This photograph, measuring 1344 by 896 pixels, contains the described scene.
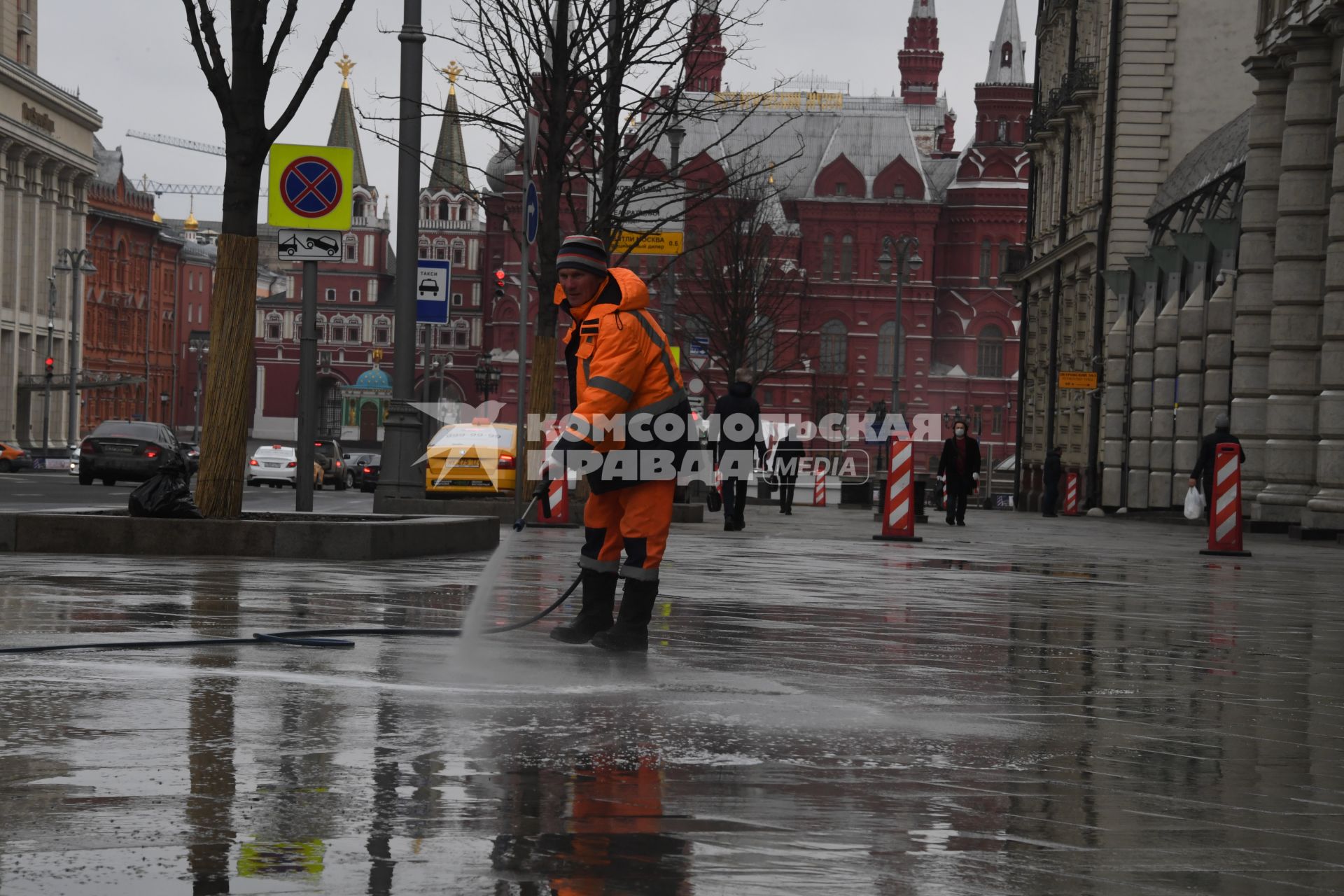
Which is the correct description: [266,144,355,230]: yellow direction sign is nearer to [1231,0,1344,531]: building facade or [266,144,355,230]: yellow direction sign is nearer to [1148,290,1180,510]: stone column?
[1231,0,1344,531]: building facade

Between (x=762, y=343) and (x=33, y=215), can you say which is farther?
(x=33, y=215)

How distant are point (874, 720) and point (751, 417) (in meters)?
18.1

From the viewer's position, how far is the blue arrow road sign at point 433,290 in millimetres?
22891

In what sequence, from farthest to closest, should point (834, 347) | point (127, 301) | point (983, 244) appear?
point (983, 244), point (127, 301), point (834, 347)

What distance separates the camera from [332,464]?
6094 cm

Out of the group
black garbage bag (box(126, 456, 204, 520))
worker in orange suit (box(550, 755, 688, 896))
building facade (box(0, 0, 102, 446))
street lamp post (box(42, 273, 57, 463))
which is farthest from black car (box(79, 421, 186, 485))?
building facade (box(0, 0, 102, 446))

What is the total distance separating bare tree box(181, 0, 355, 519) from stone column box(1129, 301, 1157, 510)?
34002 millimetres

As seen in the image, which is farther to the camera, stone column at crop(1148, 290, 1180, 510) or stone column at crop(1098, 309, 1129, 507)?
stone column at crop(1098, 309, 1129, 507)

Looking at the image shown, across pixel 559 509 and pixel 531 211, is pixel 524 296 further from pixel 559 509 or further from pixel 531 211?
pixel 559 509

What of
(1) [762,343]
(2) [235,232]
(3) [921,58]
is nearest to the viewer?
(2) [235,232]

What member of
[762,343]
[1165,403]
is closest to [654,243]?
[1165,403]

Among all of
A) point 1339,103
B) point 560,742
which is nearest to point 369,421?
point 1339,103

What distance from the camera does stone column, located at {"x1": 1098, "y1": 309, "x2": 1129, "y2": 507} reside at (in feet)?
162

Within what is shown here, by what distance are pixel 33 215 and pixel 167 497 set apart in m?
93.9
